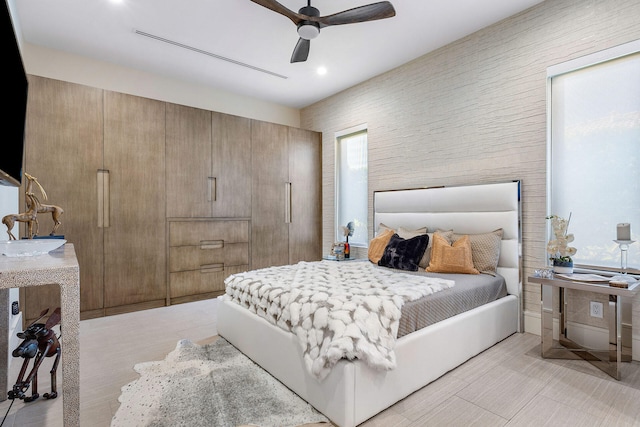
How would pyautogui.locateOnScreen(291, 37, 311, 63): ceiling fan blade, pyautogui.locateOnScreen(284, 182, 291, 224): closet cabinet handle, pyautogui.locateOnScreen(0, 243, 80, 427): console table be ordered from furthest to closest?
pyautogui.locateOnScreen(284, 182, 291, 224): closet cabinet handle → pyautogui.locateOnScreen(291, 37, 311, 63): ceiling fan blade → pyautogui.locateOnScreen(0, 243, 80, 427): console table

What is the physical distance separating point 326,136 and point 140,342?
374cm

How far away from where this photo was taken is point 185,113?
3922 mm

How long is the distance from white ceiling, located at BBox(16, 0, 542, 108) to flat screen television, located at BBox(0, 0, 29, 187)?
156cm

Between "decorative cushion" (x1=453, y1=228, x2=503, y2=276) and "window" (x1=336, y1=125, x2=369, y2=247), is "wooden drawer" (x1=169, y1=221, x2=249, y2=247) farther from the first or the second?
"decorative cushion" (x1=453, y1=228, x2=503, y2=276)

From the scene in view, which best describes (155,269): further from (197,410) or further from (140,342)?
(197,410)

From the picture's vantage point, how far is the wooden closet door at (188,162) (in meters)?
3.82

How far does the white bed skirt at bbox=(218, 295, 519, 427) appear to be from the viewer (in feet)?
5.27

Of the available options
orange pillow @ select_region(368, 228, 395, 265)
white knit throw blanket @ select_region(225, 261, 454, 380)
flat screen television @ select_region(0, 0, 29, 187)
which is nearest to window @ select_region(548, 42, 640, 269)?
white knit throw blanket @ select_region(225, 261, 454, 380)

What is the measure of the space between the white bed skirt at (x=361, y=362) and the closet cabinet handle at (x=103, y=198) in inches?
67.0

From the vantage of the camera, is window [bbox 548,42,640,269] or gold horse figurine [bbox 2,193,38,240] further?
window [bbox 548,42,640,269]

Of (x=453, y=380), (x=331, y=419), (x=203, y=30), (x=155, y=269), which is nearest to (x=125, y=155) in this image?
(x=155, y=269)

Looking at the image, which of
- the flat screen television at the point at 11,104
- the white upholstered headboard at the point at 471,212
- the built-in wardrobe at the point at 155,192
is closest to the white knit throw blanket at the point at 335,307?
the white upholstered headboard at the point at 471,212

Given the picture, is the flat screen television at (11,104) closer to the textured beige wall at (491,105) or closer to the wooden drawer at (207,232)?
the wooden drawer at (207,232)

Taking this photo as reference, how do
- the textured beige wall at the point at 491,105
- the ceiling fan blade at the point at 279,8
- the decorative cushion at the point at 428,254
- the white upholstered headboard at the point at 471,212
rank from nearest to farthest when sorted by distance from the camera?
the ceiling fan blade at the point at 279,8 < the textured beige wall at the point at 491,105 < the white upholstered headboard at the point at 471,212 < the decorative cushion at the point at 428,254
